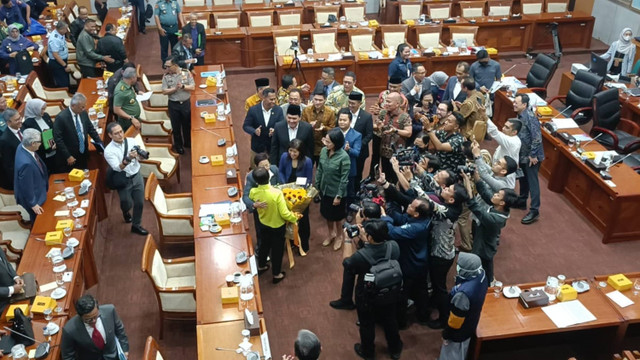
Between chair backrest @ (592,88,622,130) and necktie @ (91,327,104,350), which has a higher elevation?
chair backrest @ (592,88,622,130)

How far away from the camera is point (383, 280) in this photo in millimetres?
4738

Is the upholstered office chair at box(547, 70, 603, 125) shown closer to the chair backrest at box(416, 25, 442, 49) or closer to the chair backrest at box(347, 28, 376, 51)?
the chair backrest at box(416, 25, 442, 49)

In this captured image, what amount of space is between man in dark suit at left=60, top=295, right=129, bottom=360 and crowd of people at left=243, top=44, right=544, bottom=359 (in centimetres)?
188

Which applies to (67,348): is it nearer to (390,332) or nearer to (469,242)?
(390,332)

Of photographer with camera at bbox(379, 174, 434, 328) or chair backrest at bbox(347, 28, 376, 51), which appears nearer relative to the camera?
photographer with camera at bbox(379, 174, 434, 328)

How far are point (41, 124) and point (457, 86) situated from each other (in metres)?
5.61

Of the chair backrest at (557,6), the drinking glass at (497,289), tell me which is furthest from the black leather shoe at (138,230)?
the chair backrest at (557,6)

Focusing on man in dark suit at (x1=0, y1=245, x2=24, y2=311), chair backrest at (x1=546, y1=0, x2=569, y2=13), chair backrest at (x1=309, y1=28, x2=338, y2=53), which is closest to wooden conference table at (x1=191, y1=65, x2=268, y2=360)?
man in dark suit at (x1=0, y1=245, x2=24, y2=311)

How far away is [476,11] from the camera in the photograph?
43.3 feet

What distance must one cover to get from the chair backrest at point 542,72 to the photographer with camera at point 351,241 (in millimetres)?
5692

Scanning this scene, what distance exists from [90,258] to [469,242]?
434 centimetres

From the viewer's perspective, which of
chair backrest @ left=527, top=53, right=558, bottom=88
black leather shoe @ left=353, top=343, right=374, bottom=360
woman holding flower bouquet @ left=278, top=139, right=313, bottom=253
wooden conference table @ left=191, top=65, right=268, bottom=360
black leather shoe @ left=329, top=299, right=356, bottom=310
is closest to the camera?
wooden conference table @ left=191, top=65, right=268, bottom=360

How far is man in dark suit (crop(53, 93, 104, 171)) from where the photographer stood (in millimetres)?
6969

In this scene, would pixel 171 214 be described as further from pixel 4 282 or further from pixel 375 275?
pixel 375 275
